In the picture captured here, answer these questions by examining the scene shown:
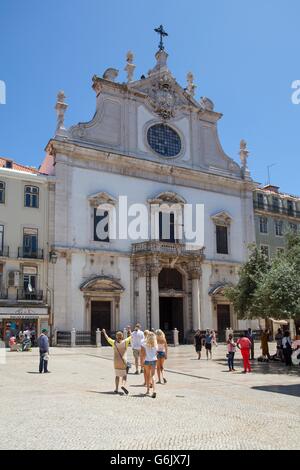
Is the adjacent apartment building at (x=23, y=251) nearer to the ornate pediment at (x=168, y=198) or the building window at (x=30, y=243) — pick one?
the building window at (x=30, y=243)

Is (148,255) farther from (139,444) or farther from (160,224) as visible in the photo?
(139,444)

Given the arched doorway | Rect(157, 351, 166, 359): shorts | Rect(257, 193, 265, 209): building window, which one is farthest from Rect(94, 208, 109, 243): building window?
Rect(157, 351, 166, 359): shorts

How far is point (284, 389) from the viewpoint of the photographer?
15.1 m

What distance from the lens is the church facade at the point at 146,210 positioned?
36.6m

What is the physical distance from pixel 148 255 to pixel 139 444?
29.9 meters

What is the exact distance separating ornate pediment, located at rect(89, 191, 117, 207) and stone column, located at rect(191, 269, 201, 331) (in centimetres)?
888

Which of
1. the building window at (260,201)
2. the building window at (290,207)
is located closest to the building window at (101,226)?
the building window at (260,201)

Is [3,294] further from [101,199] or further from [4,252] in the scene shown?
[101,199]

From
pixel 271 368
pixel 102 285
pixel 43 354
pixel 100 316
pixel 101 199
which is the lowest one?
→ pixel 271 368

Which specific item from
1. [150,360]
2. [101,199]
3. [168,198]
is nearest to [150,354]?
[150,360]

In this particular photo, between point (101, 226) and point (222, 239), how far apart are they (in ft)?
40.6

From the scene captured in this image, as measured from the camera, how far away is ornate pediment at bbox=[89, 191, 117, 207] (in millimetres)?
37656
